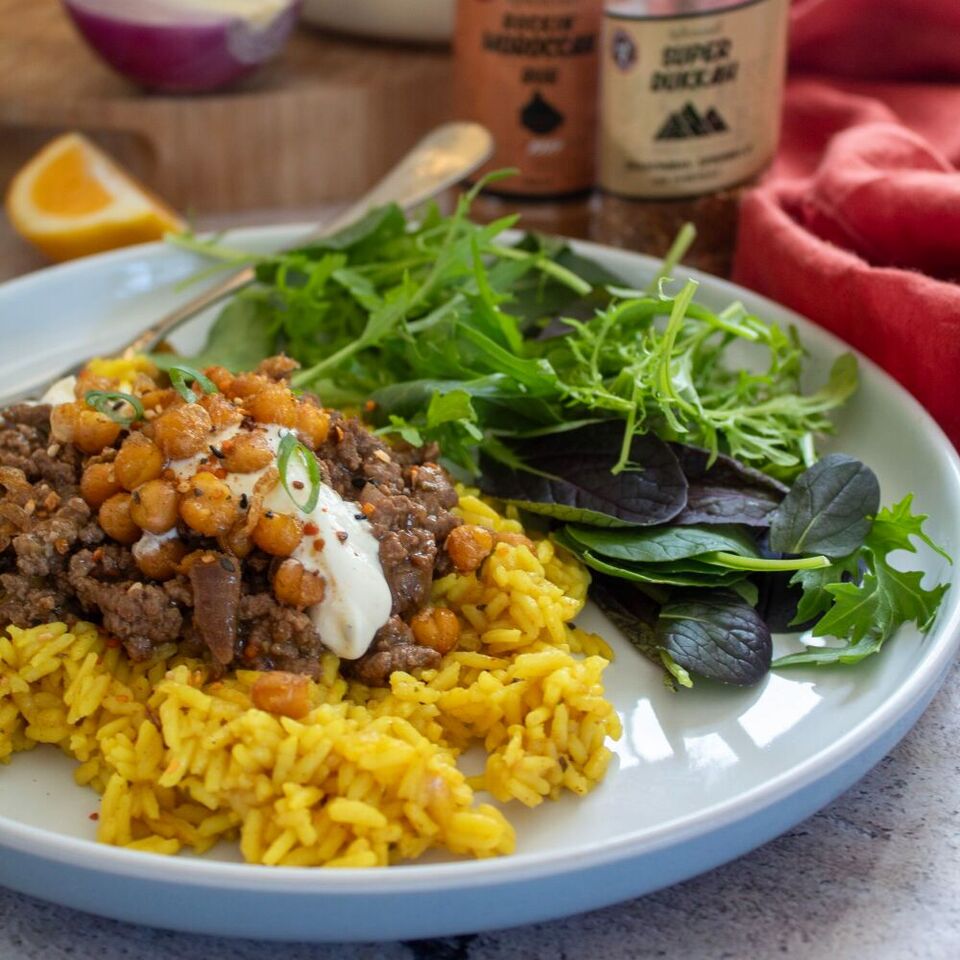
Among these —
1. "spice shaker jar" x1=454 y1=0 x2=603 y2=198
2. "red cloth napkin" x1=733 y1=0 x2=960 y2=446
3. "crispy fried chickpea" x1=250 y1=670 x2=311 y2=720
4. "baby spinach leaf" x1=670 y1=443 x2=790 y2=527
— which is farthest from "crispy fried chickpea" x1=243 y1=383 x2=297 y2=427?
"spice shaker jar" x1=454 y1=0 x2=603 y2=198

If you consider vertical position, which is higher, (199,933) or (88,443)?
(88,443)

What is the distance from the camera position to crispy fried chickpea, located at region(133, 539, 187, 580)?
240 centimetres

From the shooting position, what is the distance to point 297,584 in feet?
7.70

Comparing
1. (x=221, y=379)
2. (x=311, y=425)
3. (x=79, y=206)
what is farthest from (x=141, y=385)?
(x=79, y=206)

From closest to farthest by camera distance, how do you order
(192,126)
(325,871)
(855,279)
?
(325,871) < (855,279) < (192,126)

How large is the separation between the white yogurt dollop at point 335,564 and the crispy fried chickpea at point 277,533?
0.03 m

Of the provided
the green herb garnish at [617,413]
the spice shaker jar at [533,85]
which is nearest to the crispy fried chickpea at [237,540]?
the green herb garnish at [617,413]

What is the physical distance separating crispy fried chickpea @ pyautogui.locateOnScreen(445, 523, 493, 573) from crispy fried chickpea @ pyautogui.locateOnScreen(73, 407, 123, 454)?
0.70m

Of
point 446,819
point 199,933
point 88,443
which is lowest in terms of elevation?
point 199,933

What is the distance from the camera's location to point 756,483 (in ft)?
9.33

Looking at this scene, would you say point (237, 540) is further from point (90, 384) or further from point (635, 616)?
point (635, 616)

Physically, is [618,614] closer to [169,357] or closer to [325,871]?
[325,871]

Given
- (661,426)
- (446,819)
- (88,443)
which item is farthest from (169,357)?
(446,819)

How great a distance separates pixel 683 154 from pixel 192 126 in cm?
195
